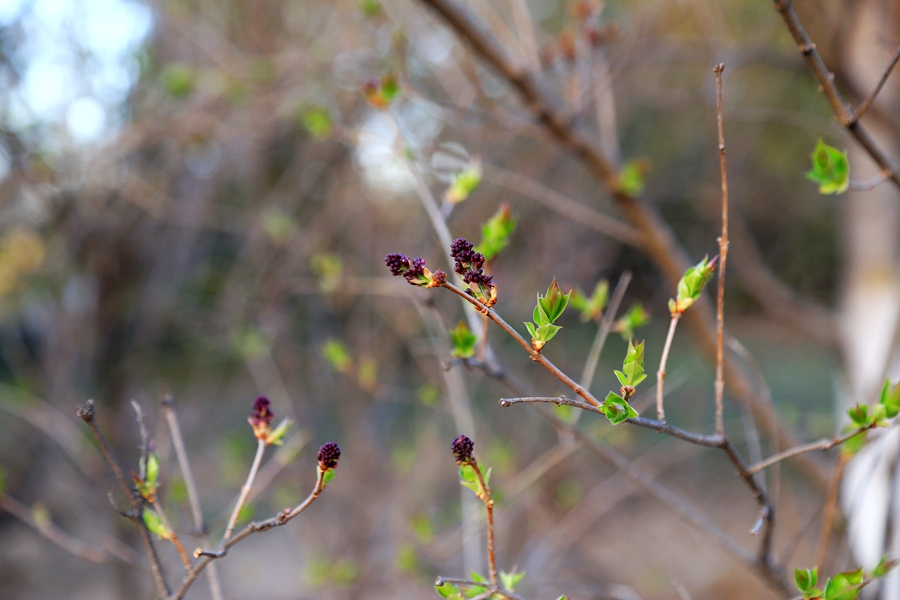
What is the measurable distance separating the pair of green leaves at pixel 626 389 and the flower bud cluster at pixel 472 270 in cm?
13

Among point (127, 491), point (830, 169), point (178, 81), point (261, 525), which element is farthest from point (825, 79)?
point (178, 81)

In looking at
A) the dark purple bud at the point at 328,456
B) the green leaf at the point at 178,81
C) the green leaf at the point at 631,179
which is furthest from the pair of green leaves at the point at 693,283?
the green leaf at the point at 178,81

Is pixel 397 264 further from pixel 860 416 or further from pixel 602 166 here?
pixel 602 166

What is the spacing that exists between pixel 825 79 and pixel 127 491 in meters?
0.86

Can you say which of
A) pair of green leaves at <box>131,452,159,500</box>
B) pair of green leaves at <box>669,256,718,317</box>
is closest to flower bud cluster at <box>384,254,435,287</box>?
pair of green leaves at <box>669,256,718,317</box>

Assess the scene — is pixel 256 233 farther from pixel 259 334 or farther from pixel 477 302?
pixel 477 302

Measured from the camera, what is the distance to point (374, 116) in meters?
2.38

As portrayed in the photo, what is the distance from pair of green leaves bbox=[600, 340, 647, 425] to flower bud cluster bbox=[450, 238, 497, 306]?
13cm

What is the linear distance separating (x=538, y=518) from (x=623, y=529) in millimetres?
1843

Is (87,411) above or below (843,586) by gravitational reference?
above

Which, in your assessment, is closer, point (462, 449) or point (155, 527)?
point (462, 449)

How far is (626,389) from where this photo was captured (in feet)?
1.64

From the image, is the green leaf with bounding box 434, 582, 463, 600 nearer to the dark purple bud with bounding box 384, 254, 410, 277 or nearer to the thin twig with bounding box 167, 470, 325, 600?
the thin twig with bounding box 167, 470, 325, 600

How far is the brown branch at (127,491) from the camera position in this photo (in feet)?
1.67
